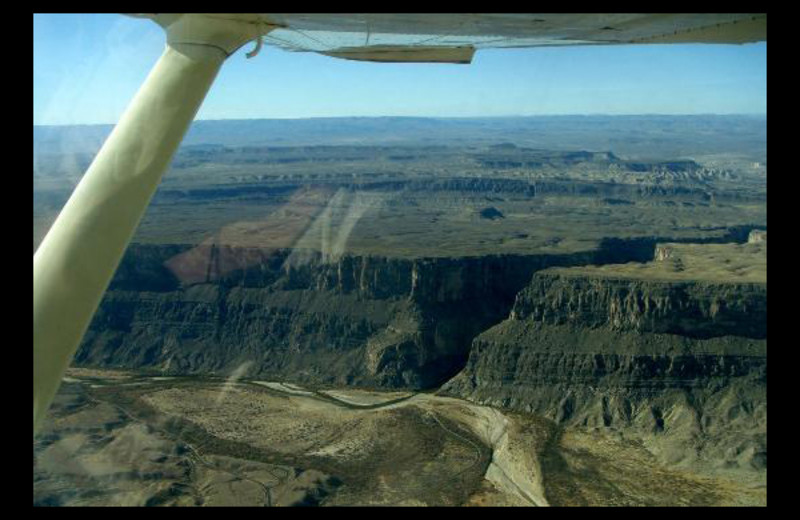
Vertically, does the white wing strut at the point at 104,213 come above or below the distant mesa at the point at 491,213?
below

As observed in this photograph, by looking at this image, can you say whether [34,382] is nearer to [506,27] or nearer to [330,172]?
[506,27]

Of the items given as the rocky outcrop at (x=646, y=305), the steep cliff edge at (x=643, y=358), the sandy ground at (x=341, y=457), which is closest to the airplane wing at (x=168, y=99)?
the sandy ground at (x=341, y=457)

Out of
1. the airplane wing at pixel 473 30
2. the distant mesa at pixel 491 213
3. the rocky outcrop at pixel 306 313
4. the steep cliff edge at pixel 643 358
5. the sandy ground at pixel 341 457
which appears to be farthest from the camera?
the distant mesa at pixel 491 213

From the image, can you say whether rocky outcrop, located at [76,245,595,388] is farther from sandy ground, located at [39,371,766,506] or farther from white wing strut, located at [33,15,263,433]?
white wing strut, located at [33,15,263,433]

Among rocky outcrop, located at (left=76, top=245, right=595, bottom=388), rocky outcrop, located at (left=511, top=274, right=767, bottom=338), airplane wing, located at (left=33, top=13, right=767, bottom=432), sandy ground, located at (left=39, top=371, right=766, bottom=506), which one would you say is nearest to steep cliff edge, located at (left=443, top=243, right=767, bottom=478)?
rocky outcrop, located at (left=511, top=274, right=767, bottom=338)

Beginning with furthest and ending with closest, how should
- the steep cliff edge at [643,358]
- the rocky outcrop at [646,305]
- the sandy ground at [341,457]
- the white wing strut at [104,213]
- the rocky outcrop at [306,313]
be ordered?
the rocky outcrop at [306,313], the rocky outcrop at [646,305], the steep cliff edge at [643,358], the sandy ground at [341,457], the white wing strut at [104,213]

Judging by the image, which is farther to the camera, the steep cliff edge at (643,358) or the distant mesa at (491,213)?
the distant mesa at (491,213)

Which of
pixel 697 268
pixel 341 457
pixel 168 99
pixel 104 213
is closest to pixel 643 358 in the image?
pixel 697 268

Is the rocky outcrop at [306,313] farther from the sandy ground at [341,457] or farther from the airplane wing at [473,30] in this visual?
the airplane wing at [473,30]
